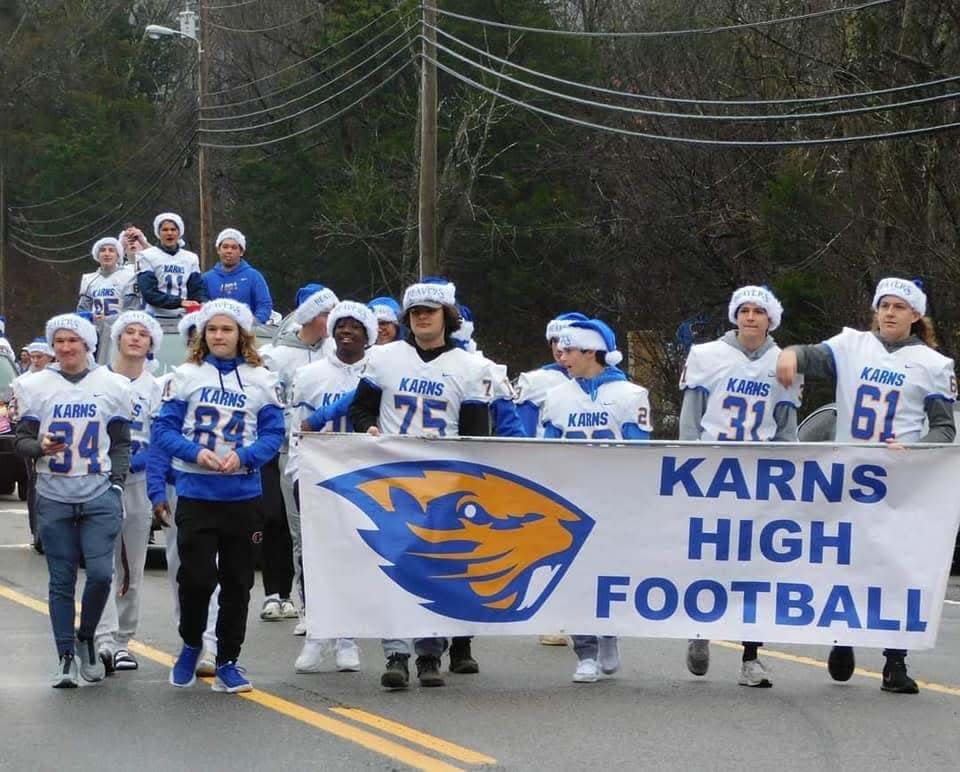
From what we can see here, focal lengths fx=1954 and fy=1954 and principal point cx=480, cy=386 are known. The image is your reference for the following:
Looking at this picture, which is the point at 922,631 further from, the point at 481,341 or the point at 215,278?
the point at 481,341

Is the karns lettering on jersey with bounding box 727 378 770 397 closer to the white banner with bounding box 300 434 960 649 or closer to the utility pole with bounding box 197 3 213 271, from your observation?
the white banner with bounding box 300 434 960 649

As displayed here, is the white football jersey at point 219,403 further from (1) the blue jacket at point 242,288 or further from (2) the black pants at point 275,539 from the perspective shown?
(1) the blue jacket at point 242,288

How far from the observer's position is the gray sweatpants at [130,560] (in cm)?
1046

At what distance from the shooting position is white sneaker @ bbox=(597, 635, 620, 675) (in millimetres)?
9992

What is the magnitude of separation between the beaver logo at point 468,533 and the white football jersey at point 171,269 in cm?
728

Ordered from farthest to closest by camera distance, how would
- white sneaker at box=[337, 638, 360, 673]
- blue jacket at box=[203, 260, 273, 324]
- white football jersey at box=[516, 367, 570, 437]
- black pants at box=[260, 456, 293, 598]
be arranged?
blue jacket at box=[203, 260, 273, 324] → black pants at box=[260, 456, 293, 598] → white football jersey at box=[516, 367, 570, 437] → white sneaker at box=[337, 638, 360, 673]

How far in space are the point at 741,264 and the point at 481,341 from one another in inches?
575

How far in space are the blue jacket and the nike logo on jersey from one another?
7691mm

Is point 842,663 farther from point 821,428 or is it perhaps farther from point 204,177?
point 204,177

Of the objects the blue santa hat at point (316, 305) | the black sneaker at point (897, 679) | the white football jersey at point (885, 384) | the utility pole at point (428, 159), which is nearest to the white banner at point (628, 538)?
the black sneaker at point (897, 679)

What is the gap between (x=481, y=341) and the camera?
1831 inches

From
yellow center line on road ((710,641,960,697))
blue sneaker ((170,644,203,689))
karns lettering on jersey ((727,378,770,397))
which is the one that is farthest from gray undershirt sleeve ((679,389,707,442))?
blue sneaker ((170,644,203,689))

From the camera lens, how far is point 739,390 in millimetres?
10078

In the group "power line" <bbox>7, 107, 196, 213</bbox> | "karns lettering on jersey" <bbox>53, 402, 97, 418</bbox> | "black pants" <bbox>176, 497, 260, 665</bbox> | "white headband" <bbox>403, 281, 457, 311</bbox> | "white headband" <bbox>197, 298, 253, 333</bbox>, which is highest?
"power line" <bbox>7, 107, 196, 213</bbox>
